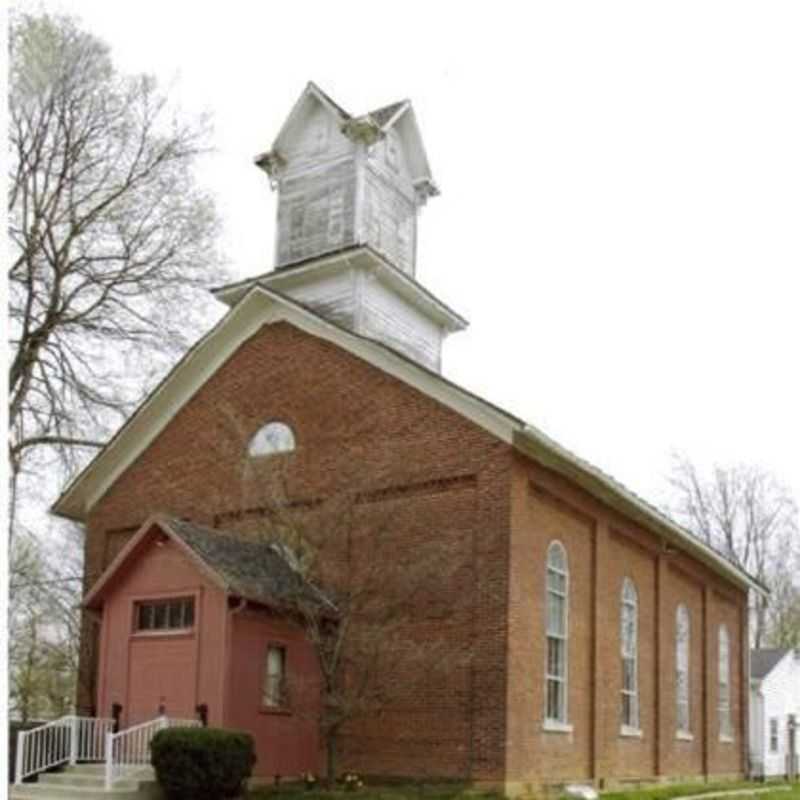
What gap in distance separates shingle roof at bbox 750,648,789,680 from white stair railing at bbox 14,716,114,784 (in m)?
30.2

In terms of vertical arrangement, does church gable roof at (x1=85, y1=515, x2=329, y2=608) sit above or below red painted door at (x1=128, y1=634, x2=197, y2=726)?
above

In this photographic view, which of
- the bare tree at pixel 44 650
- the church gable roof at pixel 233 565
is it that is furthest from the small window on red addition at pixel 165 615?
the bare tree at pixel 44 650

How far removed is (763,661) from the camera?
4744 cm

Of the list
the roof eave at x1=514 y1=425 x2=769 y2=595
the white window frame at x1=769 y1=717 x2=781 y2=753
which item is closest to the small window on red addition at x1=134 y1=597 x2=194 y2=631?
the roof eave at x1=514 y1=425 x2=769 y2=595

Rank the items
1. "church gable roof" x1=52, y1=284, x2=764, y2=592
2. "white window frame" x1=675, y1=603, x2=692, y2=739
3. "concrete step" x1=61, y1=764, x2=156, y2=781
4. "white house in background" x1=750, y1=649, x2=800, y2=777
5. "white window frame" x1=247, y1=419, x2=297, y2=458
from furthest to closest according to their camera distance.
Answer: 1. "white house in background" x1=750, y1=649, x2=800, y2=777
2. "white window frame" x1=675, y1=603, x2=692, y2=739
3. "white window frame" x1=247, y1=419, x2=297, y2=458
4. "church gable roof" x1=52, y1=284, x2=764, y2=592
5. "concrete step" x1=61, y1=764, x2=156, y2=781

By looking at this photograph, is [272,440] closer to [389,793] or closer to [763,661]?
[389,793]

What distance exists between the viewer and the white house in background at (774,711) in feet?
144

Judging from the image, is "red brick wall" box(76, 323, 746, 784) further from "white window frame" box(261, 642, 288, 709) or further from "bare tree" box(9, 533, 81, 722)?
"bare tree" box(9, 533, 81, 722)

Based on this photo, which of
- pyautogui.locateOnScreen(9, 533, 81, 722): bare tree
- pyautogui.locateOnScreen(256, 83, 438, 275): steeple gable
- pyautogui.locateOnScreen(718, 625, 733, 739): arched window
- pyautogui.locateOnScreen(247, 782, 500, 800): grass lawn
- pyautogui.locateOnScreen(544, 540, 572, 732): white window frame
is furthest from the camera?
pyautogui.locateOnScreen(9, 533, 81, 722): bare tree

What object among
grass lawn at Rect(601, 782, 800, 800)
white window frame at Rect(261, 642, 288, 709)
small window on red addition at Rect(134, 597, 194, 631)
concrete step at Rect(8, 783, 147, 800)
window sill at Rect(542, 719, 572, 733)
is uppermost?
small window on red addition at Rect(134, 597, 194, 631)

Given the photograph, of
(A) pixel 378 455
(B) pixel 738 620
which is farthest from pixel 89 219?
(B) pixel 738 620

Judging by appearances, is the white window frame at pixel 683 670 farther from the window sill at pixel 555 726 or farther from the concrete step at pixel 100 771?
the concrete step at pixel 100 771

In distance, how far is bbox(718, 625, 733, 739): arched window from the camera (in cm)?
3366

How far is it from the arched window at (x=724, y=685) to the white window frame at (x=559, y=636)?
41.1ft
